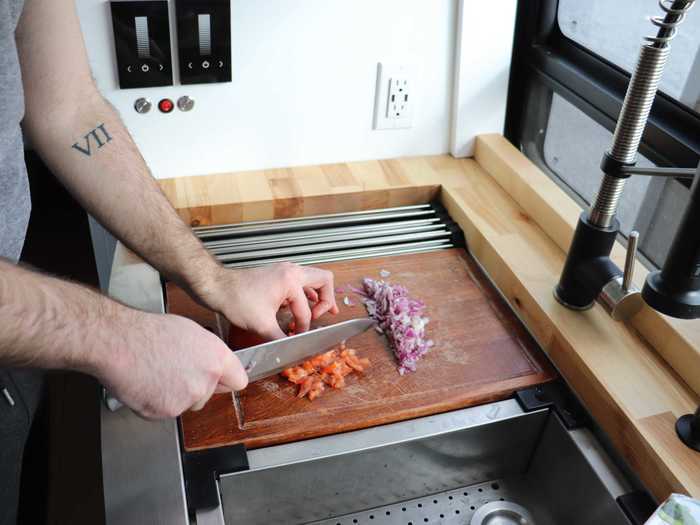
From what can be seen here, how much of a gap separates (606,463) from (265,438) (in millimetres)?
457

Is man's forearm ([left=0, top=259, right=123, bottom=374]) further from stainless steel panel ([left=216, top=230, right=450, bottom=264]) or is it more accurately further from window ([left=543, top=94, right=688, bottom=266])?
window ([left=543, top=94, right=688, bottom=266])

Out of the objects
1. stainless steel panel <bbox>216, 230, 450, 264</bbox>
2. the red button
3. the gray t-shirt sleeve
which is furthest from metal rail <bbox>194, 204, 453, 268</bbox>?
the gray t-shirt sleeve

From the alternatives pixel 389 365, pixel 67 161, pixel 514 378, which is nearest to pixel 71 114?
pixel 67 161

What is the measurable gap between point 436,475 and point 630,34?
0.87m

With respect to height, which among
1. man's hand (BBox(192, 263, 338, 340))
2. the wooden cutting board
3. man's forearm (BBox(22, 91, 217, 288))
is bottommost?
the wooden cutting board

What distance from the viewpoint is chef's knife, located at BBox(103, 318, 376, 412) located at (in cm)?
89

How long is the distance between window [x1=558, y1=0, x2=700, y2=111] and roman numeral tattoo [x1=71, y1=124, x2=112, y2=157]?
2.78 feet

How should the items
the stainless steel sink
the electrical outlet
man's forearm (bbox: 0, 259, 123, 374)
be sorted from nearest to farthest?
man's forearm (bbox: 0, 259, 123, 374) → the stainless steel sink → the electrical outlet

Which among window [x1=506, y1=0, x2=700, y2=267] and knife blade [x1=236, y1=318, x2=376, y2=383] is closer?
knife blade [x1=236, y1=318, x2=376, y2=383]

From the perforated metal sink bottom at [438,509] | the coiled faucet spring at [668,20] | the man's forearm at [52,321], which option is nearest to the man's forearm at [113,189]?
the man's forearm at [52,321]

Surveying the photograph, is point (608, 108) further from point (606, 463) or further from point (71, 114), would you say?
point (71, 114)

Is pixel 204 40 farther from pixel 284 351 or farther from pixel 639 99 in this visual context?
pixel 639 99

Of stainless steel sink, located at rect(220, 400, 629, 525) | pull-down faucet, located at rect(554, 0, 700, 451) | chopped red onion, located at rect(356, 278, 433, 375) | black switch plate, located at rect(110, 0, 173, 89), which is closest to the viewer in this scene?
pull-down faucet, located at rect(554, 0, 700, 451)

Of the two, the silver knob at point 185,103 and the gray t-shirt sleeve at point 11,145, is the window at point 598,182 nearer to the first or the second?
the silver knob at point 185,103
